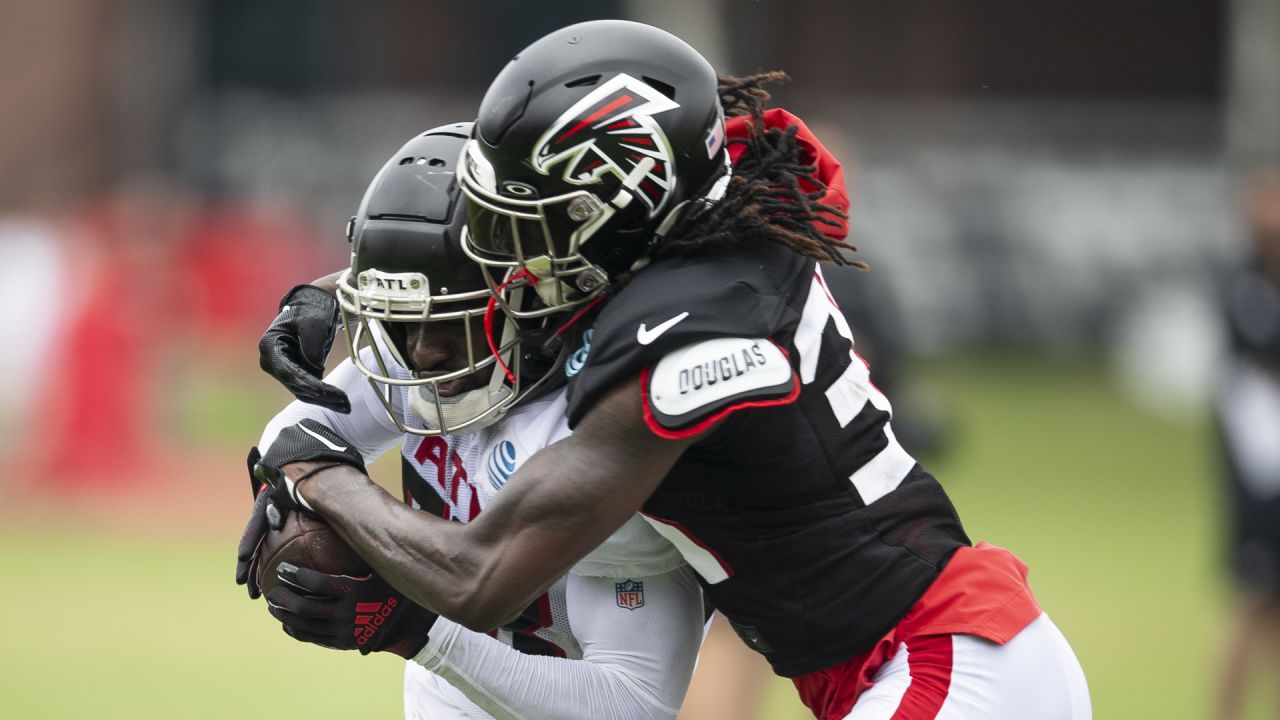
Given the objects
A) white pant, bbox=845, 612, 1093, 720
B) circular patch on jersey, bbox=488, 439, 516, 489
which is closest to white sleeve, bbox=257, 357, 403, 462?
circular patch on jersey, bbox=488, 439, 516, 489

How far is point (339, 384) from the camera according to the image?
3.46m

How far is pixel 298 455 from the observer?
120 inches

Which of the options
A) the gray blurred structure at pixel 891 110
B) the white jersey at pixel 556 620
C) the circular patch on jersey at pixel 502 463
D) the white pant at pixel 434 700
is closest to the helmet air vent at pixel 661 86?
the white jersey at pixel 556 620

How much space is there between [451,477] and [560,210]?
744 millimetres

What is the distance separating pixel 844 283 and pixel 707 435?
328 centimetres

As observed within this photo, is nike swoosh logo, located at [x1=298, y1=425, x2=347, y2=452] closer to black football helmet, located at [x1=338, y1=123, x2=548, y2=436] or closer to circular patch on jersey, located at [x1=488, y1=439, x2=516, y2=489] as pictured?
black football helmet, located at [x1=338, y1=123, x2=548, y2=436]

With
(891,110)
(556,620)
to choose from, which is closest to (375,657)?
(556,620)

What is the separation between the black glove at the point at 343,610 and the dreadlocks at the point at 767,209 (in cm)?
Result: 86

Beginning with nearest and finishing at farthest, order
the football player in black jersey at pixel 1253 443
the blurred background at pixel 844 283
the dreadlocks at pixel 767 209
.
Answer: the dreadlocks at pixel 767 209, the football player in black jersey at pixel 1253 443, the blurred background at pixel 844 283

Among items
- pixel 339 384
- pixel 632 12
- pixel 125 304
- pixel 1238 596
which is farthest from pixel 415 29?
pixel 339 384

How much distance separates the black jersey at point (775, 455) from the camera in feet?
8.89

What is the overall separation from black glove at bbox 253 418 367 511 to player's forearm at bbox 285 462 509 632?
8cm

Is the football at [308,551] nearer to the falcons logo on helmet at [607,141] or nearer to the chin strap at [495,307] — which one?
the chin strap at [495,307]

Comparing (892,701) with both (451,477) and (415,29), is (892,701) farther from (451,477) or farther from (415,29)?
(415,29)
